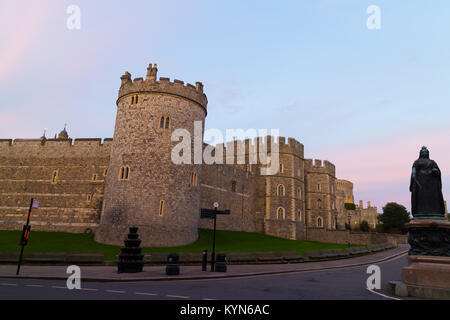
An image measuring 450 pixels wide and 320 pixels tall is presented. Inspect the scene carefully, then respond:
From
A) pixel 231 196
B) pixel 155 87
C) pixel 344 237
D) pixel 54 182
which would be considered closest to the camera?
pixel 155 87

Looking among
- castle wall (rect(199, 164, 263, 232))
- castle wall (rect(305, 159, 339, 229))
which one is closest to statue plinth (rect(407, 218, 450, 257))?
castle wall (rect(199, 164, 263, 232))

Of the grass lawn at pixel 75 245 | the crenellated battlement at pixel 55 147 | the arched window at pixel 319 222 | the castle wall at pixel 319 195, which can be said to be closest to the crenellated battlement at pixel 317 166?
the castle wall at pixel 319 195

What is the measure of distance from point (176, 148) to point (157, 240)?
7050 millimetres

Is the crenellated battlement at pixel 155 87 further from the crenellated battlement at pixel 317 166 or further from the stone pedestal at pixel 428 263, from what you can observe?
the crenellated battlement at pixel 317 166

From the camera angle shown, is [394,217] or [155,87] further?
[394,217]

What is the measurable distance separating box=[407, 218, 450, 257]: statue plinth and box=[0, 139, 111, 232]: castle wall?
25.6m

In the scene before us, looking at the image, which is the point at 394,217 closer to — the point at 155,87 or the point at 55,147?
the point at 155,87

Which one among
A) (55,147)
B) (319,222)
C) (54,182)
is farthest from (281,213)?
(55,147)

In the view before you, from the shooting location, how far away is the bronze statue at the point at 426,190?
33.4 ft

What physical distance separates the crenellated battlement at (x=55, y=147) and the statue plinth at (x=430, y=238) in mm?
27103

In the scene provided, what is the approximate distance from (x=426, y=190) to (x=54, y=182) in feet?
101

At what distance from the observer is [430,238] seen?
976 cm

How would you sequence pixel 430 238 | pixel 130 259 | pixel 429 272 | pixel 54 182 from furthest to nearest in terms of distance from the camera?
pixel 54 182 → pixel 130 259 → pixel 430 238 → pixel 429 272
